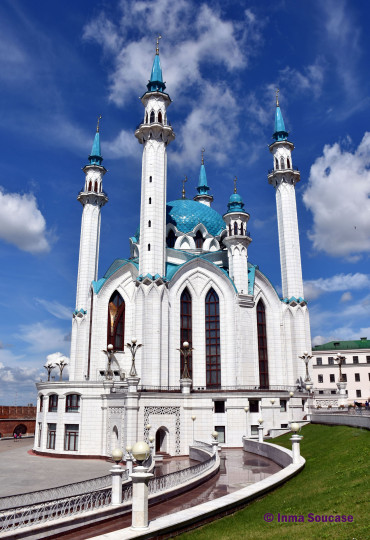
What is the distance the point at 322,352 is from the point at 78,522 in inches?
2400

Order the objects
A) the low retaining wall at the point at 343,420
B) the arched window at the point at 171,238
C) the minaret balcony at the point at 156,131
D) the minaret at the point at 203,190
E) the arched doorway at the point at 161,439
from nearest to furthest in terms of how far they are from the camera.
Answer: the low retaining wall at the point at 343,420, the arched doorway at the point at 161,439, the minaret balcony at the point at 156,131, the arched window at the point at 171,238, the minaret at the point at 203,190

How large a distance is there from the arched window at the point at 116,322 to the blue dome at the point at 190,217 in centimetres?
1169

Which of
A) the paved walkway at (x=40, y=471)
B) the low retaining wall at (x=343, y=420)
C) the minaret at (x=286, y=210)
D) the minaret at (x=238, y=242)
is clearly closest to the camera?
the paved walkway at (x=40, y=471)

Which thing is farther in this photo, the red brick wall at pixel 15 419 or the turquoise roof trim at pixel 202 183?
the turquoise roof trim at pixel 202 183

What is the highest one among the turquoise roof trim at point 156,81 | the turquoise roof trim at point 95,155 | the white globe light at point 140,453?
the turquoise roof trim at point 156,81

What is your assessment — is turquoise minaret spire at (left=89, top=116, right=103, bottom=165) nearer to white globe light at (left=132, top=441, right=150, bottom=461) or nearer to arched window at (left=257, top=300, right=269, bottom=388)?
arched window at (left=257, top=300, right=269, bottom=388)

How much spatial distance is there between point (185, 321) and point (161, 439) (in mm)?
12061

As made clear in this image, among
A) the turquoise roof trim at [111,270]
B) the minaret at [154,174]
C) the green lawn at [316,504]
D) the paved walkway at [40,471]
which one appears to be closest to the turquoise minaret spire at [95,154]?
the minaret at [154,174]

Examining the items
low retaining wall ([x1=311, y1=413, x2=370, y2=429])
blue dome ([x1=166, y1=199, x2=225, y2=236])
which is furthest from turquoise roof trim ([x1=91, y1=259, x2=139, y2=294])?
low retaining wall ([x1=311, y1=413, x2=370, y2=429])

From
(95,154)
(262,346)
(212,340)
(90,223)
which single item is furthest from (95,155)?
(262,346)

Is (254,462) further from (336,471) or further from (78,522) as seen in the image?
(78,522)

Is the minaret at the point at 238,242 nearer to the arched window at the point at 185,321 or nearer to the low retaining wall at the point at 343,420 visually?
the arched window at the point at 185,321

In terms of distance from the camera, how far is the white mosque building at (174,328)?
3528 centimetres

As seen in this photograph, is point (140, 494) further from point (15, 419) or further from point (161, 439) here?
point (15, 419)
